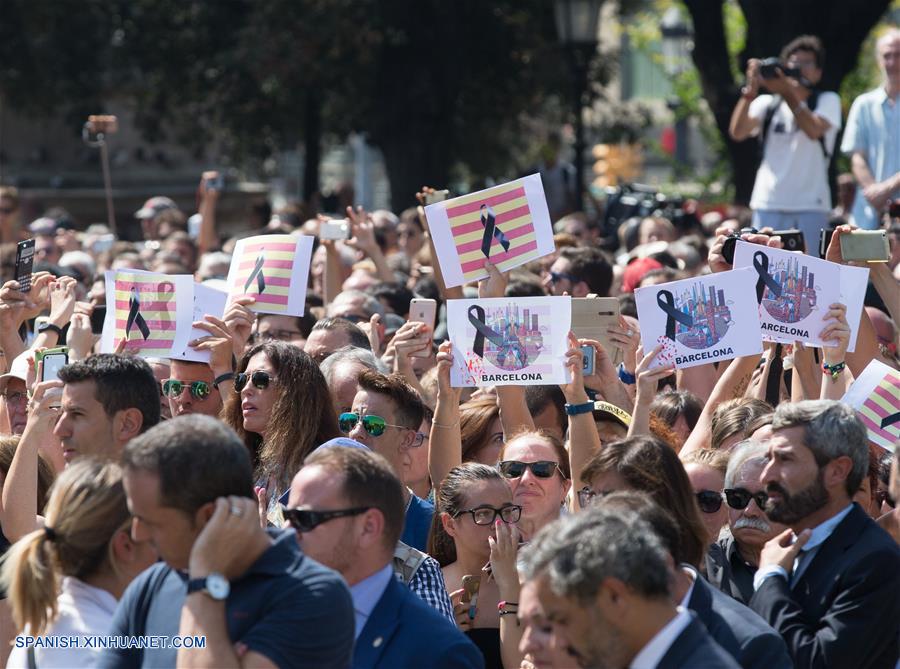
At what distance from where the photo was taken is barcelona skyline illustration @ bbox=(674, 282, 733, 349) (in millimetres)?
6746

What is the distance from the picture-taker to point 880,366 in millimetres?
6148

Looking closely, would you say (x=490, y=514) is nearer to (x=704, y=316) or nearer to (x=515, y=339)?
(x=515, y=339)

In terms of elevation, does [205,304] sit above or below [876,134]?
below

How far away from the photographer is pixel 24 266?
7.70 meters

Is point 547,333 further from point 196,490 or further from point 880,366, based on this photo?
point 196,490

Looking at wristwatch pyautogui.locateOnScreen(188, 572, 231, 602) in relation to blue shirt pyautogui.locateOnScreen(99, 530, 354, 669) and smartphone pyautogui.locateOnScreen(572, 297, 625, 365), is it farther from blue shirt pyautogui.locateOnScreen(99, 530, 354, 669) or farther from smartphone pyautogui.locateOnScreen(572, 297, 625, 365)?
smartphone pyautogui.locateOnScreen(572, 297, 625, 365)

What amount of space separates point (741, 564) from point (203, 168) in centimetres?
1828

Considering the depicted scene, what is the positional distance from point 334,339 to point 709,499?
2.61 meters

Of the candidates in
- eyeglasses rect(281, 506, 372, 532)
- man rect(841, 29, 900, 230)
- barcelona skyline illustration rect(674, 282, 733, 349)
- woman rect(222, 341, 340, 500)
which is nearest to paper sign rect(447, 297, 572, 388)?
barcelona skyline illustration rect(674, 282, 733, 349)

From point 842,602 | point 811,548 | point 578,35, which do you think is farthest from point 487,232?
point 578,35

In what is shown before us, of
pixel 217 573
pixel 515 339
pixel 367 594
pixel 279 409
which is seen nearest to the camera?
pixel 217 573

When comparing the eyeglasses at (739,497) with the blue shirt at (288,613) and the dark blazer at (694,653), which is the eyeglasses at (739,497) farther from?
the blue shirt at (288,613)

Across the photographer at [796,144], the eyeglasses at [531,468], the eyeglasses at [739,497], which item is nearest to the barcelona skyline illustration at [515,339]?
the eyeglasses at [531,468]

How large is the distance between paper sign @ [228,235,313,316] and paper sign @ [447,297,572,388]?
61.2 inches
